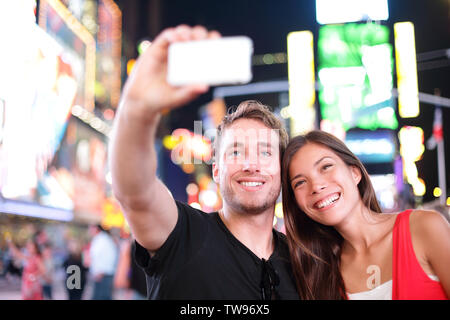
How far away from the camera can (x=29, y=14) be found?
9820 millimetres

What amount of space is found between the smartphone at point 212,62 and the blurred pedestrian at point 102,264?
727cm

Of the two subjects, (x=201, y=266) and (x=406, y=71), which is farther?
(x=406, y=71)

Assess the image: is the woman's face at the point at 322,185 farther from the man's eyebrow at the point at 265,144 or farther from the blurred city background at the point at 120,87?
the blurred city background at the point at 120,87

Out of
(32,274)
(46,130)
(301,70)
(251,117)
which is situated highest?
(301,70)

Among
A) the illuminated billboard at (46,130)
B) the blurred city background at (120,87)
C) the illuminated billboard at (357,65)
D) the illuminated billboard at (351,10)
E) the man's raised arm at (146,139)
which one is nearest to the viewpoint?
the man's raised arm at (146,139)

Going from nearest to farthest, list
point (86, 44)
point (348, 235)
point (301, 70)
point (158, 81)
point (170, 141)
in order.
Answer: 1. point (158, 81)
2. point (348, 235)
3. point (301, 70)
4. point (86, 44)
5. point (170, 141)

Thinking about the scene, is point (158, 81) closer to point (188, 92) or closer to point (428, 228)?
point (188, 92)

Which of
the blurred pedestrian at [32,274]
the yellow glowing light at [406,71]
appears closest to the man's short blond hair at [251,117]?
the blurred pedestrian at [32,274]

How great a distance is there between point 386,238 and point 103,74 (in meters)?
18.3

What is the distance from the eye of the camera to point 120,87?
20.6 meters

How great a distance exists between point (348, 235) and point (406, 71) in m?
10.0

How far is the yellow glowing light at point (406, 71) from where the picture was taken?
1130cm

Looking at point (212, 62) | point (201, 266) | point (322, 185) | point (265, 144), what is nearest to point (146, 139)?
point (212, 62)

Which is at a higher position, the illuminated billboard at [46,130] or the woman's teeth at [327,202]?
the illuminated billboard at [46,130]
